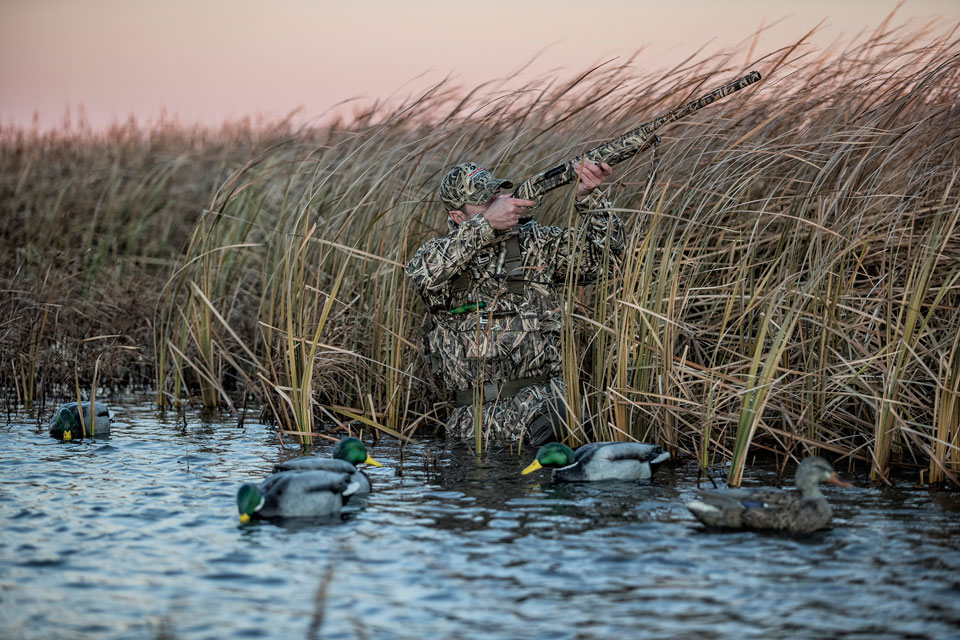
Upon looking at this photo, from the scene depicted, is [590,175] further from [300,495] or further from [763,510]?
[300,495]

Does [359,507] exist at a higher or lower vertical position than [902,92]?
lower

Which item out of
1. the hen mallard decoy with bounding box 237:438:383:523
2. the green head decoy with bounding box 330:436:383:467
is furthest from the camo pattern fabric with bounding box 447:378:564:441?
the hen mallard decoy with bounding box 237:438:383:523

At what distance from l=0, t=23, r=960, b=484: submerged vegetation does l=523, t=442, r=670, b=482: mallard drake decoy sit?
1.03 ft

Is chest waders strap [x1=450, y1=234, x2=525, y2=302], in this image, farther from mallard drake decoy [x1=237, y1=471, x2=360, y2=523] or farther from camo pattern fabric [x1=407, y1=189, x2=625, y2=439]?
mallard drake decoy [x1=237, y1=471, x2=360, y2=523]

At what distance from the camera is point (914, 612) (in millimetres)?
3621

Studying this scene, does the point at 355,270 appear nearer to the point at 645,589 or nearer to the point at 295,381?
the point at 295,381

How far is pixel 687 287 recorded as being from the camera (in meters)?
Answer: 6.26

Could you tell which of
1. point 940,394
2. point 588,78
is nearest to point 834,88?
point 588,78

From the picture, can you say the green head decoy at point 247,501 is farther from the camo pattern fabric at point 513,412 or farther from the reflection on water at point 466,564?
the camo pattern fabric at point 513,412

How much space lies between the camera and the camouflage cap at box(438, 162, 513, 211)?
21.6 ft

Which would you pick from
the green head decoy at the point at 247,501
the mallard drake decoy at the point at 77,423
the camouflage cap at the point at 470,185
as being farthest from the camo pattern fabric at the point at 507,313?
the mallard drake decoy at the point at 77,423

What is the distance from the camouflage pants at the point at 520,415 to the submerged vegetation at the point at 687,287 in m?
0.31

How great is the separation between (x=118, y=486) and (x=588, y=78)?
4.13 metres

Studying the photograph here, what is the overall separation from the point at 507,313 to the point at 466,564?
2751 mm
